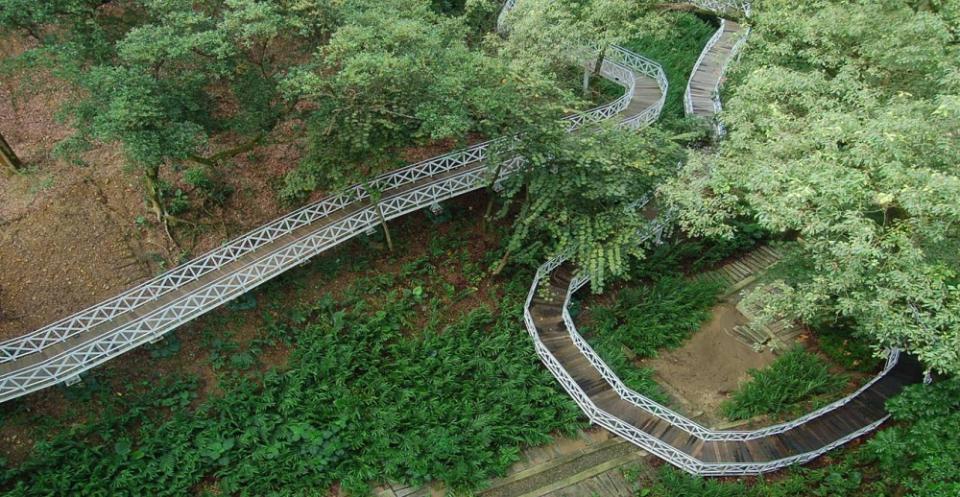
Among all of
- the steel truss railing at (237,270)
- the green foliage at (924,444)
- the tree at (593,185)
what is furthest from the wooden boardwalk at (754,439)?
the steel truss railing at (237,270)

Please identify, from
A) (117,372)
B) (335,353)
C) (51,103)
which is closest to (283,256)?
(335,353)

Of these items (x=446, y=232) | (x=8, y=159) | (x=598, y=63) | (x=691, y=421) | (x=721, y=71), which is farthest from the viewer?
(x=721, y=71)

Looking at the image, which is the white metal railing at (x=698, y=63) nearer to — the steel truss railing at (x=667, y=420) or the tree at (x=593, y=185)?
the tree at (x=593, y=185)

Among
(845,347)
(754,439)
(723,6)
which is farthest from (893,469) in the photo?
(723,6)

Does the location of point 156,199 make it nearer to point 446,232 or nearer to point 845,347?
point 446,232

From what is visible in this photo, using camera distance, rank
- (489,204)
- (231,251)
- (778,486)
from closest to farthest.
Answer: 1. (778,486)
2. (231,251)
3. (489,204)

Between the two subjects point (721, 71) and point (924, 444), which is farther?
point (721, 71)
